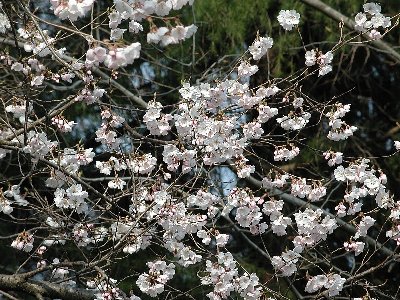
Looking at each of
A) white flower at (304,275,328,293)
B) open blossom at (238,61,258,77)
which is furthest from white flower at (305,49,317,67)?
white flower at (304,275,328,293)

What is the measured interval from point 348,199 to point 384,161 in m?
2.45

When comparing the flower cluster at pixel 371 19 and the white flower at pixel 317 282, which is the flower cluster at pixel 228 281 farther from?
the flower cluster at pixel 371 19

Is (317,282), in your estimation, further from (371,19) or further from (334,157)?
(371,19)

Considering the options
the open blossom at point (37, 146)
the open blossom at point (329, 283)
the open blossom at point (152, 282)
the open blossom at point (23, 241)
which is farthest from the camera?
the open blossom at point (329, 283)

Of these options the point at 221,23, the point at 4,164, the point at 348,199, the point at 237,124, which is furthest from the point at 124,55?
the point at 4,164

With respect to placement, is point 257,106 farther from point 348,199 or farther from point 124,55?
point 124,55

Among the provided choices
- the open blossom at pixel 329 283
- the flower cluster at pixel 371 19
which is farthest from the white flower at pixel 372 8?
the open blossom at pixel 329 283

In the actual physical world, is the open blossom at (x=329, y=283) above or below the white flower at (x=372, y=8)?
below

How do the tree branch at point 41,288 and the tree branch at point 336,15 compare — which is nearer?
the tree branch at point 41,288

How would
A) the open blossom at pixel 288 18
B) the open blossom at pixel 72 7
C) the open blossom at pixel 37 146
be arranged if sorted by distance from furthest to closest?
the open blossom at pixel 288 18, the open blossom at pixel 37 146, the open blossom at pixel 72 7

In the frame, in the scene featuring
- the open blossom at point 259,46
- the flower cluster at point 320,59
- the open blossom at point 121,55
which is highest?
the open blossom at point 121,55

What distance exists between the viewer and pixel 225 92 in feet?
12.1

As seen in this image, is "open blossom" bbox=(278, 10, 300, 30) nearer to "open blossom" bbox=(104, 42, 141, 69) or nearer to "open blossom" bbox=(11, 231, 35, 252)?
"open blossom" bbox=(11, 231, 35, 252)

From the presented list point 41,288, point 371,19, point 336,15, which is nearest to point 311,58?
point 371,19
